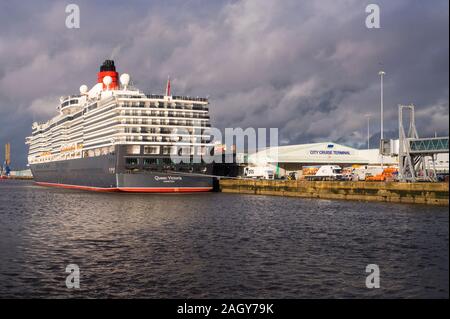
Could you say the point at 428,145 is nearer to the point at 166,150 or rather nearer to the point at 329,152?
the point at 166,150

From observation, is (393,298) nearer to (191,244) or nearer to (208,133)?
(191,244)

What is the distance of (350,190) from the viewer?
7312cm

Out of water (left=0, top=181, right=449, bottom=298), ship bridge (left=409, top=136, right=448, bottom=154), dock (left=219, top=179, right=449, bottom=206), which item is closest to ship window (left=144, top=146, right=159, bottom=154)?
dock (left=219, top=179, right=449, bottom=206)

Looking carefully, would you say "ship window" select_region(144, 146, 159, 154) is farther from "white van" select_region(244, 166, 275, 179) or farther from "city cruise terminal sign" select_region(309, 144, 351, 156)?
"city cruise terminal sign" select_region(309, 144, 351, 156)

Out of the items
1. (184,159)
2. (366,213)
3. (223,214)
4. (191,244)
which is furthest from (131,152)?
(191,244)

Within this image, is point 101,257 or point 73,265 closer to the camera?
point 73,265

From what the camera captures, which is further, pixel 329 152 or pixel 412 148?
pixel 329 152

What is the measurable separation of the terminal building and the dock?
2713 cm

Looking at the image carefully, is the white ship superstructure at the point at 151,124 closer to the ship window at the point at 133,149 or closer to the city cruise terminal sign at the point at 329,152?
the ship window at the point at 133,149

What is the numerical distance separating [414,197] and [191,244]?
3986 cm

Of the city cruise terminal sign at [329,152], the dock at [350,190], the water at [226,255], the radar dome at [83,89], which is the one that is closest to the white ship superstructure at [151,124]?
the dock at [350,190]

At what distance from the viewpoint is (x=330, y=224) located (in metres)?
42.7

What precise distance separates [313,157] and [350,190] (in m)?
56.5

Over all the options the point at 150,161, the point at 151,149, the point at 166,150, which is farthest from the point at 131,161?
the point at 166,150
